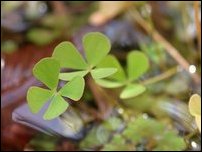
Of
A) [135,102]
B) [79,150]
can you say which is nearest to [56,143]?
[79,150]

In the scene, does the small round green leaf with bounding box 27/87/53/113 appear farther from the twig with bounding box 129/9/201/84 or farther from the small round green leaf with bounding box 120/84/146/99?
the twig with bounding box 129/9/201/84

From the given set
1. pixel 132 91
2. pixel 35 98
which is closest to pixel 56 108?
pixel 35 98

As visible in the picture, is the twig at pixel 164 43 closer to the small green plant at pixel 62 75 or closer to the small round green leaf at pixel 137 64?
the small round green leaf at pixel 137 64

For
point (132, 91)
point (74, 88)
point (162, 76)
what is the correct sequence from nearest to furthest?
point (74, 88), point (132, 91), point (162, 76)

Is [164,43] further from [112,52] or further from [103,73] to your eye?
[103,73]

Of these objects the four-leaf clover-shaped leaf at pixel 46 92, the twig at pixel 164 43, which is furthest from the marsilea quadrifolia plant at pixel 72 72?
the twig at pixel 164 43

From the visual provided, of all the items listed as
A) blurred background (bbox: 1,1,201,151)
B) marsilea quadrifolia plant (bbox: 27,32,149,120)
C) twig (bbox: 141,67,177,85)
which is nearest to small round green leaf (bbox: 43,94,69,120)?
marsilea quadrifolia plant (bbox: 27,32,149,120)

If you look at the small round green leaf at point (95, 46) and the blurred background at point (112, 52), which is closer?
→ the small round green leaf at point (95, 46)
